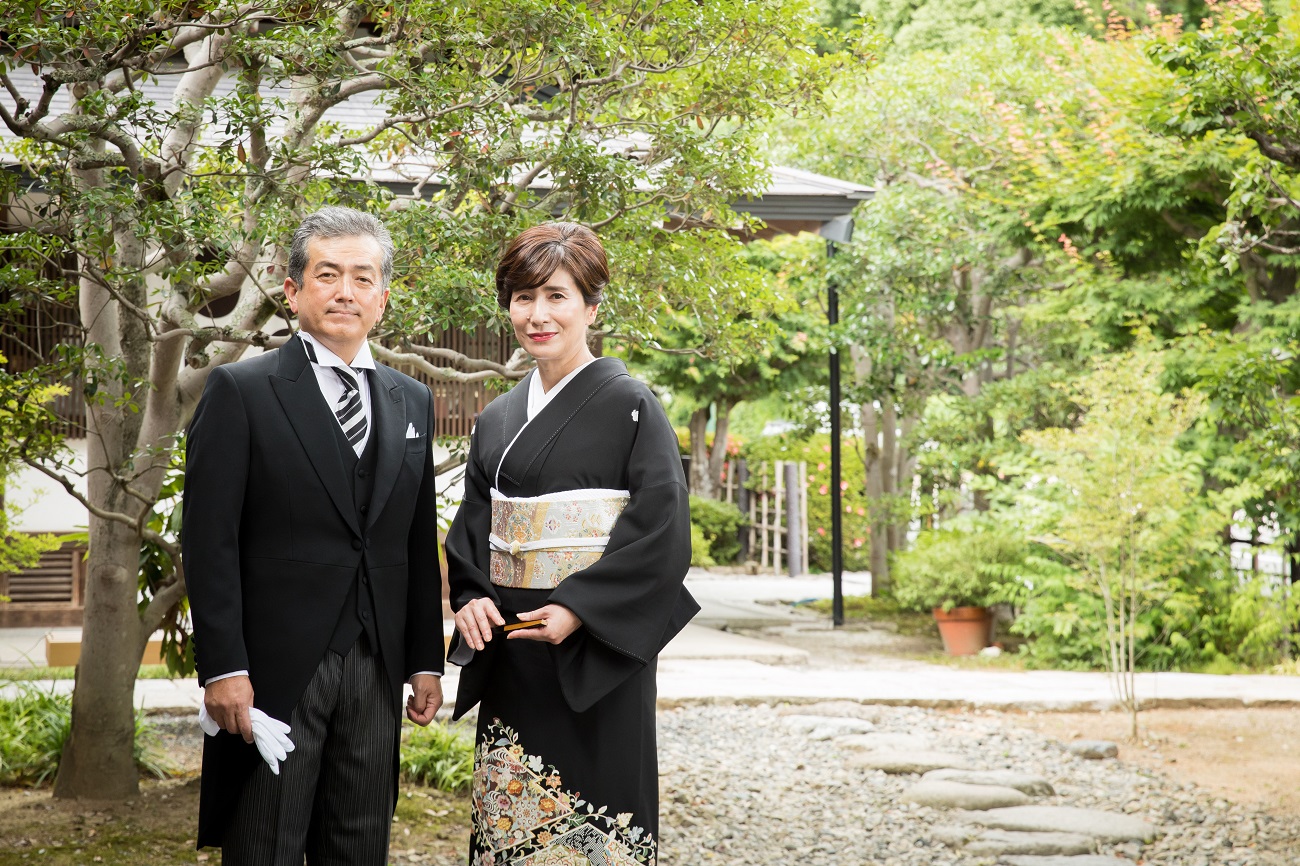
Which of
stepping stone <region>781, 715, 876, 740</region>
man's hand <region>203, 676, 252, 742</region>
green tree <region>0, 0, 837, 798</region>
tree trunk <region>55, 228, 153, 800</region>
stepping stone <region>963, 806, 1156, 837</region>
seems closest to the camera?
man's hand <region>203, 676, 252, 742</region>

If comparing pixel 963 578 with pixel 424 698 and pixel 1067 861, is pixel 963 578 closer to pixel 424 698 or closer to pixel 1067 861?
pixel 1067 861

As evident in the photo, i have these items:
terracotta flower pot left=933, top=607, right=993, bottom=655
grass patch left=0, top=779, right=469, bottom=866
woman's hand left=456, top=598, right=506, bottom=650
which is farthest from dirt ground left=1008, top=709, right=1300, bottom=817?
woman's hand left=456, top=598, right=506, bottom=650

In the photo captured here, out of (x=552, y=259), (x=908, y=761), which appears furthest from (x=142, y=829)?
(x=908, y=761)

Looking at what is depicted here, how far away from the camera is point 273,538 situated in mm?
2252

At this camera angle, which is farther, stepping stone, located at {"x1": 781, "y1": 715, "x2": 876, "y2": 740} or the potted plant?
the potted plant

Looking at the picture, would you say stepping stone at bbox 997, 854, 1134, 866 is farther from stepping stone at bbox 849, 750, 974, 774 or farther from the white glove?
the white glove

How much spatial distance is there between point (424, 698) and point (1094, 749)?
4.79m

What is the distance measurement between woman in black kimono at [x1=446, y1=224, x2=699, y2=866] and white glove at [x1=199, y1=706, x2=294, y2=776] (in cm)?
41

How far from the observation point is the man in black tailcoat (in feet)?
7.17

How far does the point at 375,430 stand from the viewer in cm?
239

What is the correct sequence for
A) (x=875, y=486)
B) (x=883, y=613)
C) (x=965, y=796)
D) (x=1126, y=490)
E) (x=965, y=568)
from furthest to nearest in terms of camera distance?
(x=875, y=486), (x=883, y=613), (x=965, y=568), (x=1126, y=490), (x=965, y=796)

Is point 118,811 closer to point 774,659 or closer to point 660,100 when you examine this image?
point 660,100

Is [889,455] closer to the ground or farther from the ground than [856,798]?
farther from the ground

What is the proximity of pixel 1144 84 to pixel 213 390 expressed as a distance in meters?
7.97
